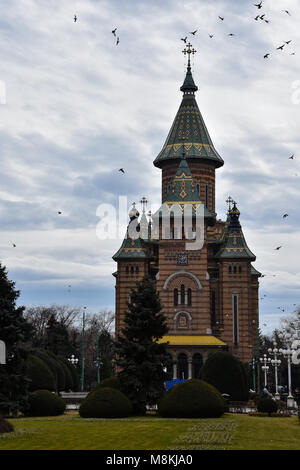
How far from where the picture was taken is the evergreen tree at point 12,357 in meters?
38.0

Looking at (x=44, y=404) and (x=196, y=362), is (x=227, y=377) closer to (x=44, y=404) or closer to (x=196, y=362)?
(x=44, y=404)

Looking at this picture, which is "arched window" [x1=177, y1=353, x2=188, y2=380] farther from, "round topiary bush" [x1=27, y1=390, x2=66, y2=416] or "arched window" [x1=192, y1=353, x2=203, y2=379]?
"round topiary bush" [x1=27, y1=390, x2=66, y2=416]

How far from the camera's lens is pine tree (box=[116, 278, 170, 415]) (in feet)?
134

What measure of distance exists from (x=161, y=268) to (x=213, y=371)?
1219 inches

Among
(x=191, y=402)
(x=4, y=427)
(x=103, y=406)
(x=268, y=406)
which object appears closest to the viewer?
(x=4, y=427)

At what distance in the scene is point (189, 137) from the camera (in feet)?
293

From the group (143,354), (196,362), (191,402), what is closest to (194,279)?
(196,362)

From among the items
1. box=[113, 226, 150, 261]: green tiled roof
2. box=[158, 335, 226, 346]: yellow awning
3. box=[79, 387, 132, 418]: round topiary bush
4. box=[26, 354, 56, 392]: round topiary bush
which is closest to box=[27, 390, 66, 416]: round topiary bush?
box=[79, 387, 132, 418]: round topiary bush

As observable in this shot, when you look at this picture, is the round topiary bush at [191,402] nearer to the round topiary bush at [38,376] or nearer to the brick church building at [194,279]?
the round topiary bush at [38,376]

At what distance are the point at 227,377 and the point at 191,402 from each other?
11593 mm

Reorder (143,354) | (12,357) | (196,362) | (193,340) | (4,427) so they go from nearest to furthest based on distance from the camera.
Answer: (4,427) < (12,357) < (143,354) < (193,340) < (196,362)

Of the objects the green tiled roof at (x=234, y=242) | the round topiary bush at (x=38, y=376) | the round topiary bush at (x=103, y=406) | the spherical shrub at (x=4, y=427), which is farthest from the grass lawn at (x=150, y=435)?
the green tiled roof at (x=234, y=242)

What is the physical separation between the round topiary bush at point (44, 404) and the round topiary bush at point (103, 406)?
3.04 metres

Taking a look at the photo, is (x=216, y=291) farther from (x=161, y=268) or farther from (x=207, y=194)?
(x=207, y=194)
